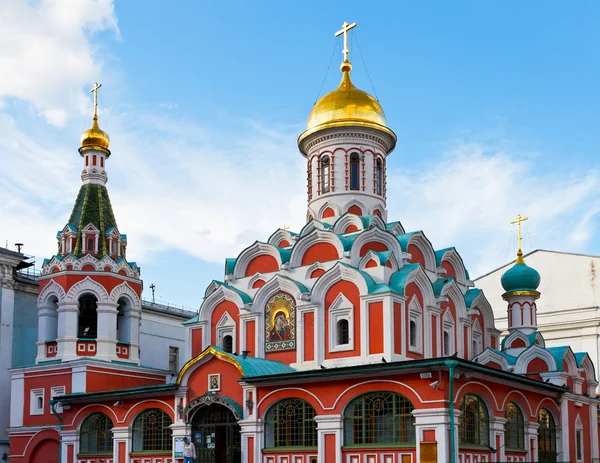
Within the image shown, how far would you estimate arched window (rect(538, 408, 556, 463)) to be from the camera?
782 inches

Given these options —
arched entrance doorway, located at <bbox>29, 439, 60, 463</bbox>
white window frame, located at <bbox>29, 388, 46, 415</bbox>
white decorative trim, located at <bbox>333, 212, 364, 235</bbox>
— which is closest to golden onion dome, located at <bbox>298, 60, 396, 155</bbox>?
white decorative trim, located at <bbox>333, 212, 364, 235</bbox>

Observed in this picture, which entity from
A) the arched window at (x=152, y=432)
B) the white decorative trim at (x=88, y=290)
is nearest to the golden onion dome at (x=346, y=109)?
the white decorative trim at (x=88, y=290)

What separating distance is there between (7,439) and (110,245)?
245 inches

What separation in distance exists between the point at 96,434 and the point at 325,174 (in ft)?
29.3

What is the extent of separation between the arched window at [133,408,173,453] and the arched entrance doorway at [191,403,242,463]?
2.36 ft

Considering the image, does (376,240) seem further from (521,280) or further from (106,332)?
(106,332)

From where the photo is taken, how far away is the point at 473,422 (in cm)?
1706

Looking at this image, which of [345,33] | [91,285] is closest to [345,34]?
[345,33]

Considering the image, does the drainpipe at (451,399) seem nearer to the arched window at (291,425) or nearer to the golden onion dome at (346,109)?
the arched window at (291,425)

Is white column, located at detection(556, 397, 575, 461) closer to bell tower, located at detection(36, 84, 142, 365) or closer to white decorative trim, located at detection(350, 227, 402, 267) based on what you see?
white decorative trim, located at detection(350, 227, 402, 267)

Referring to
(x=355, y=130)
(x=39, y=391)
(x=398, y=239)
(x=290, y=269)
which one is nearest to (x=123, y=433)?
(x=39, y=391)

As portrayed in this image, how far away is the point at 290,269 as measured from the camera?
21.5 m

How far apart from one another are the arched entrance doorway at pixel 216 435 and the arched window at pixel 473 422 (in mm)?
4746

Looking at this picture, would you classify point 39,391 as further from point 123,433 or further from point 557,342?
point 557,342
